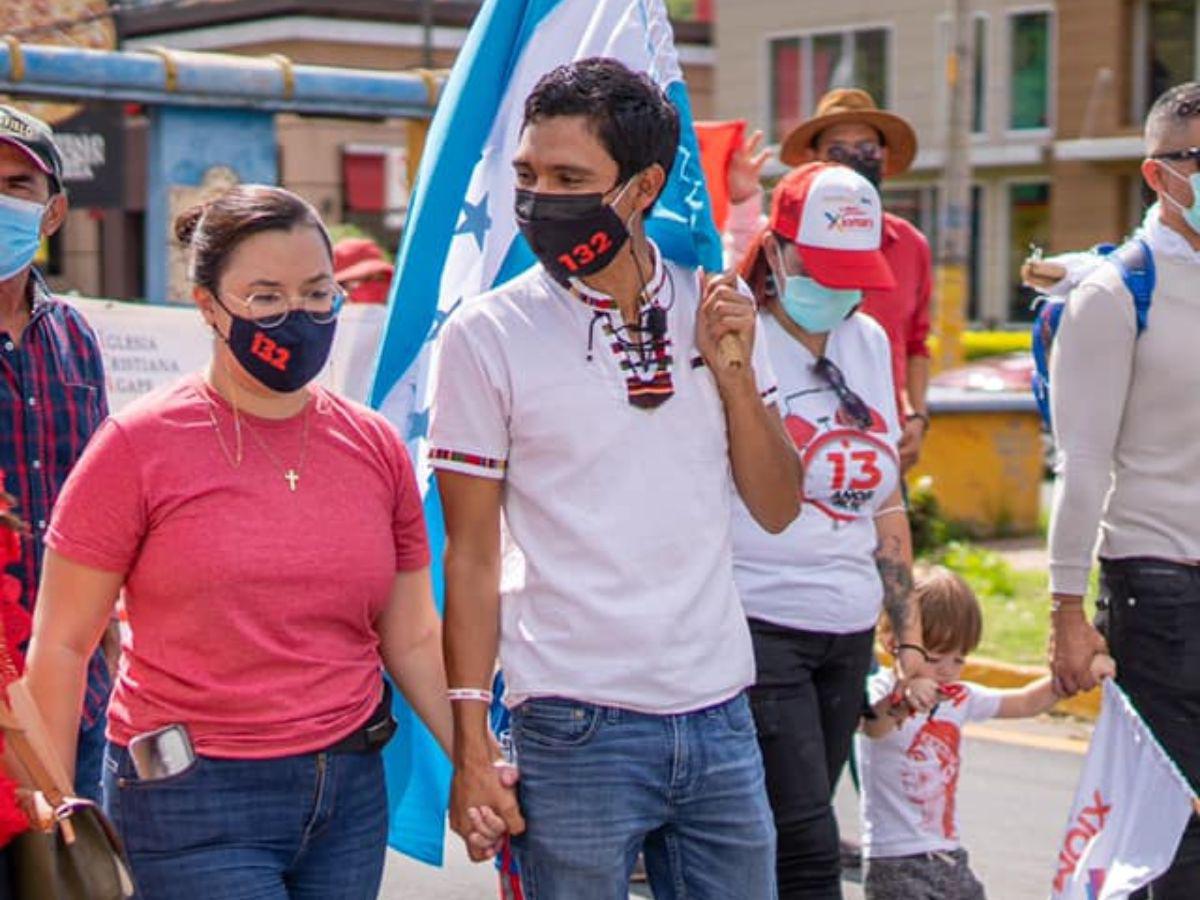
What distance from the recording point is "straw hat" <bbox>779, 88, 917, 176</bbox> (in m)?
6.93

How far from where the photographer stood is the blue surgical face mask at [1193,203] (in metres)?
4.38

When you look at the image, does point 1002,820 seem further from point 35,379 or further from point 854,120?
point 35,379

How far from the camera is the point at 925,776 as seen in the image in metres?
5.08

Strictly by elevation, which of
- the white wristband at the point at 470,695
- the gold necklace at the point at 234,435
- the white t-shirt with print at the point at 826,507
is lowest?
the white wristband at the point at 470,695

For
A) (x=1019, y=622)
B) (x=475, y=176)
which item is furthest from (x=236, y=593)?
(x=1019, y=622)

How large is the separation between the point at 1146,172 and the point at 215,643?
232 centimetres

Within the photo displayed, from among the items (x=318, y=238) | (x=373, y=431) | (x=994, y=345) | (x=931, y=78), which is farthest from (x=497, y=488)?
(x=931, y=78)

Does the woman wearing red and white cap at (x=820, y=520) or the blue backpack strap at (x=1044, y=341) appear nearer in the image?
the woman wearing red and white cap at (x=820, y=520)

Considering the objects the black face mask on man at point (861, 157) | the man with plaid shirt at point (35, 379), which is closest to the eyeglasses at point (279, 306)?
the man with plaid shirt at point (35, 379)

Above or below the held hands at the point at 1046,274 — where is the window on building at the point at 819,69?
above

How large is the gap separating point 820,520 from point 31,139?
178 centimetres

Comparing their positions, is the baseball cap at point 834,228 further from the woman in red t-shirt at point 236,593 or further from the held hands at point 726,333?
the woman in red t-shirt at point 236,593

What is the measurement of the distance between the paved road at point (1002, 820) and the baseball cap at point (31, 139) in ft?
9.18

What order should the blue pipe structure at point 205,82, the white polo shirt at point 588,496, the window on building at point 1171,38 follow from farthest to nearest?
the window on building at point 1171,38, the blue pipe structure at point 205,82, the white polo shirt at point 588,496
